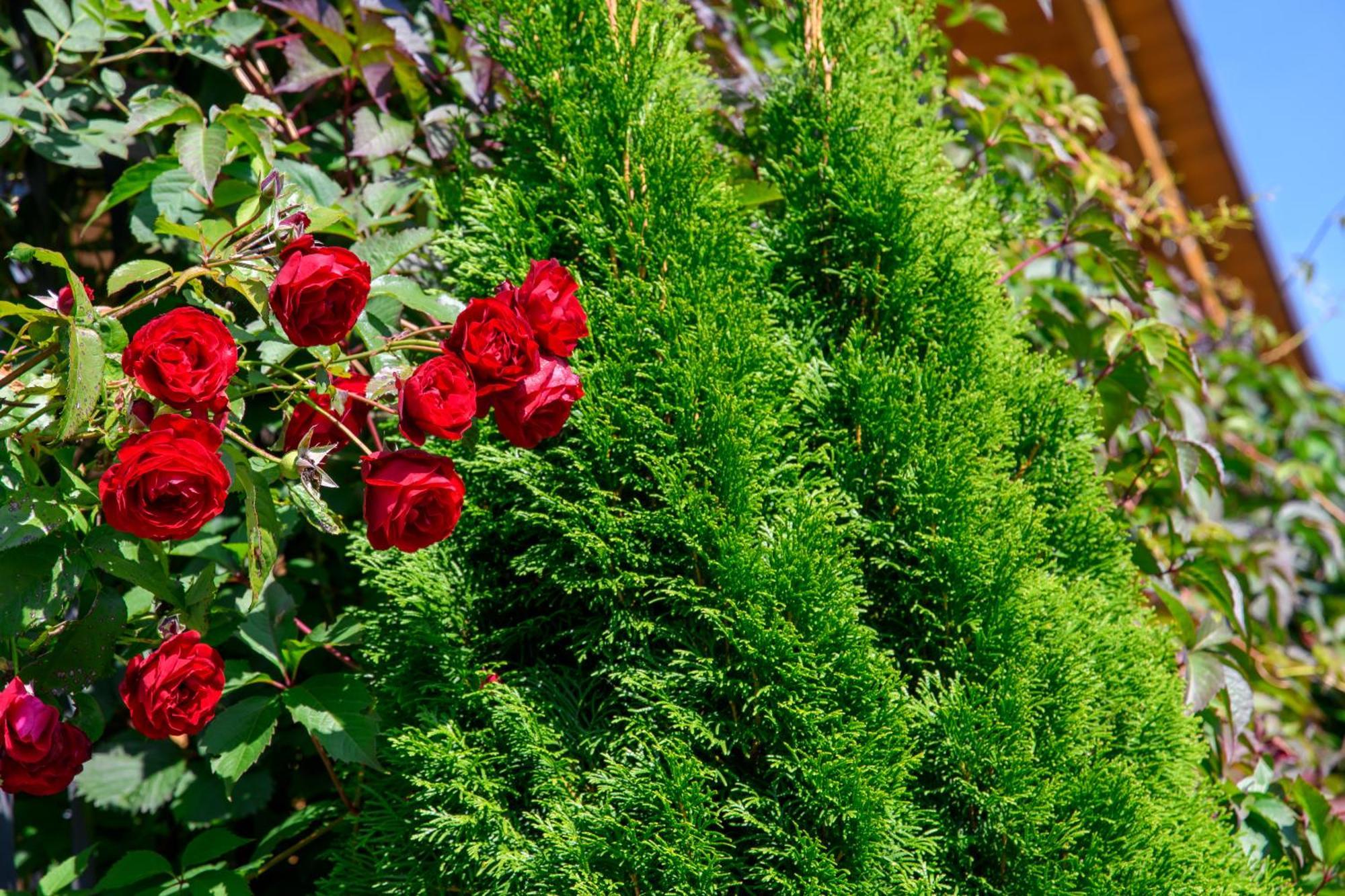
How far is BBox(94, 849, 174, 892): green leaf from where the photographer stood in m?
1.33

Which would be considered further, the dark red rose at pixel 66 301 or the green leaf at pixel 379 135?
the green leaf at pixel 379 135

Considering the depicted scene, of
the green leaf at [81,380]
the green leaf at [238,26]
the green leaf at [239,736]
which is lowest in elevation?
the green leaf at [239,736]

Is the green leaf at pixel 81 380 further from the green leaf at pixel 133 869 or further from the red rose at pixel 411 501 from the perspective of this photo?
the green leaf at pixel 133 869

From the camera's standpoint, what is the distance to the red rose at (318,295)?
101 cm

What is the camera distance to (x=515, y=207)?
1374mm

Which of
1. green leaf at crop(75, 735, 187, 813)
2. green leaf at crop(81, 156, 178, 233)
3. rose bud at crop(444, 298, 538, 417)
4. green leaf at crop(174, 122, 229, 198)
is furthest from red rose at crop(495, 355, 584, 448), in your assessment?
green leaf at crop(75, 735, 187, 813)

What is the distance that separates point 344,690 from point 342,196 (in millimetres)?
792

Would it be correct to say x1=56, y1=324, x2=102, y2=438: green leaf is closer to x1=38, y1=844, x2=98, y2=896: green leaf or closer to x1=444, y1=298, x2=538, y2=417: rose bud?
x1=444, y1=298, x2=538, y2=417: rose bud

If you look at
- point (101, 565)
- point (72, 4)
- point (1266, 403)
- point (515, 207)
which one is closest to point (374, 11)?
point (72, 4)

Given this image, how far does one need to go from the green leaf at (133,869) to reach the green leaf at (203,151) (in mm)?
859

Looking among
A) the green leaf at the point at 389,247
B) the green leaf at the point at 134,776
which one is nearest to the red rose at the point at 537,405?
the green leaf at the point at 389,247

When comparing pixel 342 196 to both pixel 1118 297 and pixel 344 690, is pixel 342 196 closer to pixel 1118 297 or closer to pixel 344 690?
pixel 344 690

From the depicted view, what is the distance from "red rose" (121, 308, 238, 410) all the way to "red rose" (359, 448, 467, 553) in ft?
0.56

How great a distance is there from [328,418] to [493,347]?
22 centimetres
